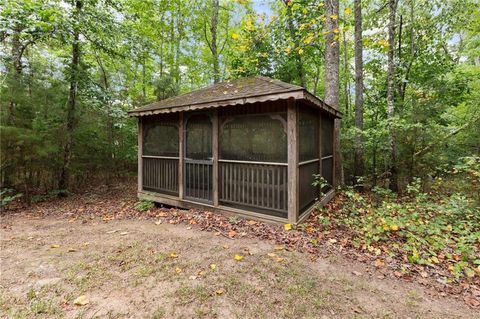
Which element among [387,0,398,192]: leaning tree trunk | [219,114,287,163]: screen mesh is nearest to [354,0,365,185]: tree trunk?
[387,0,398,192]: leaning tree trunk

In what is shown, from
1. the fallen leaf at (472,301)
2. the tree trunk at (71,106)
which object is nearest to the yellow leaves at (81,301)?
the fallen leaf at (472,301)

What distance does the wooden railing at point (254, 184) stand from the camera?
4.54 m

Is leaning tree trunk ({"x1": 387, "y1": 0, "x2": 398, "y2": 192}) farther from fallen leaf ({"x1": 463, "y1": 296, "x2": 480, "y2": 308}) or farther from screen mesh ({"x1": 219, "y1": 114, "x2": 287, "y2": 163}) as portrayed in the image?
fallen leaf ({"x1": 463, "y1": 296, "x2": 480, "y2": 308})

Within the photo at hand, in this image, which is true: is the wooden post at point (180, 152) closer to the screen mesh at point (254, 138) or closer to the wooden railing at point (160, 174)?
the wooden railing at point (160, 174)

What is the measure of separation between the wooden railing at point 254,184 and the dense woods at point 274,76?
108 inches

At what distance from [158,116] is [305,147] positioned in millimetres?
3886

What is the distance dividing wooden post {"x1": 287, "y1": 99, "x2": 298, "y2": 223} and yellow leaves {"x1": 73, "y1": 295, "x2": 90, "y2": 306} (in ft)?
10.5

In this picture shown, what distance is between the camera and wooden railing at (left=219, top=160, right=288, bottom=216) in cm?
454

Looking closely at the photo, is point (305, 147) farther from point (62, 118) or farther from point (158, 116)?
point (62, 118)

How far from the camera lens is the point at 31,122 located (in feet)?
21.4

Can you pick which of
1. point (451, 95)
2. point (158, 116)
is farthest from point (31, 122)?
point (451, 95)

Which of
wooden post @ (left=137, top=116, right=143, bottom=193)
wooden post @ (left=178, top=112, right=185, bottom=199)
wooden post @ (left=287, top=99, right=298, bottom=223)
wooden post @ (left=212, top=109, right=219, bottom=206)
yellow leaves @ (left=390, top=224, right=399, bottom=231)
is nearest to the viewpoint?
yellow leaves @ (left=390, top=224, right=399, bottom=231)

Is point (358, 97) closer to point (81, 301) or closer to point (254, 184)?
point (254, 184)

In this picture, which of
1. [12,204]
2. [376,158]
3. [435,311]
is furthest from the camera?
[376,158]
